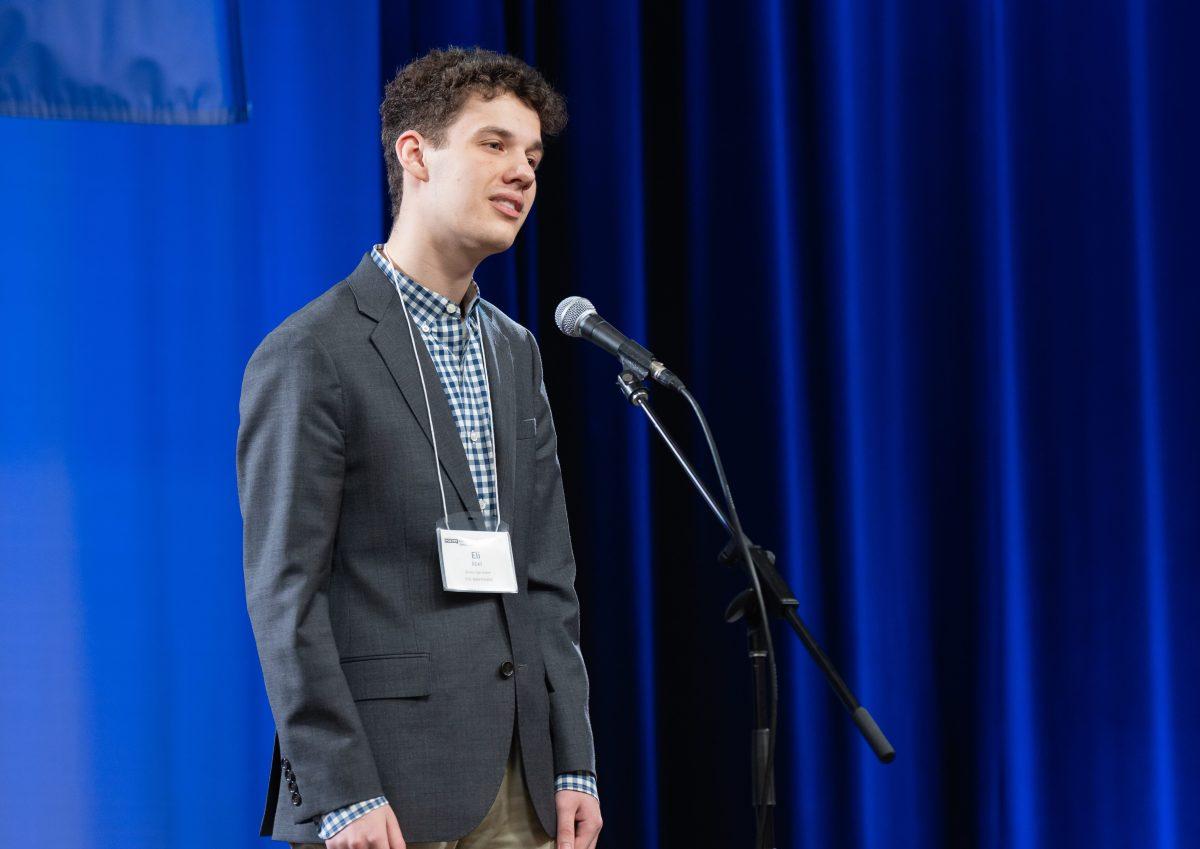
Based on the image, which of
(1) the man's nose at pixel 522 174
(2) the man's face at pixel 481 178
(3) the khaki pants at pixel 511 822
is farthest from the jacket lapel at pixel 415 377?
(3) the khaki pants at pixel 511 822

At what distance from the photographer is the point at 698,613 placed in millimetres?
2719

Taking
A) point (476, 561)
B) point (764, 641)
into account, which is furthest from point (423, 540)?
point (764, 641)

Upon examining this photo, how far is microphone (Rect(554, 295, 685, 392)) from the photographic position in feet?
5.44

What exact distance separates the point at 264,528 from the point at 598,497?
4.04 feet

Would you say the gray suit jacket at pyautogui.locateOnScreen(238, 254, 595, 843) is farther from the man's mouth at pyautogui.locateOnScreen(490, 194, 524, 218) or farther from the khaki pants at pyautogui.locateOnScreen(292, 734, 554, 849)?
the man's mouth at pyautogui.locateOnScreen(490, 194, 524, 218)

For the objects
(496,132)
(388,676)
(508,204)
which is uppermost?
(496,132)

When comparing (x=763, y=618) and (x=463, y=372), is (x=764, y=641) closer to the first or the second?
(x=763, y=618)

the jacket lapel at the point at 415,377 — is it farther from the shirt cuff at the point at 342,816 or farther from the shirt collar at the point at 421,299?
the shirt cuff at the point at 342,816

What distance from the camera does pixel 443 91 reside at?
1.79 metres

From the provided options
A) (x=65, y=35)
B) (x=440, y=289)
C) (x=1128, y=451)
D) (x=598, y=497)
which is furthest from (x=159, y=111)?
(x=1128, y=451)

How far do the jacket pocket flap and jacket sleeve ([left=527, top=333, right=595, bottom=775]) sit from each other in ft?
0.72

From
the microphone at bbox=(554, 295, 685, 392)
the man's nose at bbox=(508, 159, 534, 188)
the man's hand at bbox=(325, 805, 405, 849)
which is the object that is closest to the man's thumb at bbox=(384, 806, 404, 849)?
the man's hand at bbox=(325, 805, 405, 849)

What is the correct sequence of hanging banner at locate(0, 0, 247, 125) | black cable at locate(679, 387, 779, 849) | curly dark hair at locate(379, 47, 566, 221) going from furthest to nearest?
hanging banner at locate(0, 0, 247, 125) < curly dark hair at locate(379, 47, 566, 221) < black cable at locate(679, 387, 779, 849)

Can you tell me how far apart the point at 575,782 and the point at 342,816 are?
1.17ft
